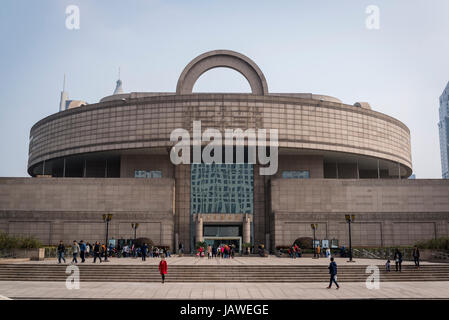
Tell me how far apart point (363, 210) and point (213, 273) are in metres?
30.8

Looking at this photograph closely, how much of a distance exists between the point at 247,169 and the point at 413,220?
66.5 ft

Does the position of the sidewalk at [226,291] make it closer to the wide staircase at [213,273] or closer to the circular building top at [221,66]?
the wide staircase at [213,273]

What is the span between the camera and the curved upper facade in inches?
2125

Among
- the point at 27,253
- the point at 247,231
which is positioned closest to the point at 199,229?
the point at 247,231

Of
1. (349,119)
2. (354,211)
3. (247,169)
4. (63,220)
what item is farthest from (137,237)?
(349,119)

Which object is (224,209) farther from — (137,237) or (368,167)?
(368,167)

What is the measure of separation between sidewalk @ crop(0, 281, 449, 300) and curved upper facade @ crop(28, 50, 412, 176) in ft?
100

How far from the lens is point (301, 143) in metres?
54.3

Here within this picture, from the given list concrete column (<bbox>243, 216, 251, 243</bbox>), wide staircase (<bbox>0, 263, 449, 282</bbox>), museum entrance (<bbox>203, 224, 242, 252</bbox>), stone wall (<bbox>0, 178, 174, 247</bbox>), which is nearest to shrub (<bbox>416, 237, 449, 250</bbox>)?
wide staircase (<bbox>0, 263, 449, 282</bbox>)

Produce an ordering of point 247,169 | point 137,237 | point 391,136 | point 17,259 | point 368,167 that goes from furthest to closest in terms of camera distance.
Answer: point 368,167 → point 391,136 → point 247,169 → point 137,237 → point 17,259

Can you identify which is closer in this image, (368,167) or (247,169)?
(247,169)

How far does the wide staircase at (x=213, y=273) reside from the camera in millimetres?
26780

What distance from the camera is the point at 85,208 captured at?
2105 inches

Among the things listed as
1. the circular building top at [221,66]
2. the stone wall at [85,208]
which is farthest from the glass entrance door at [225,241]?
the circular building top at [221,66]
